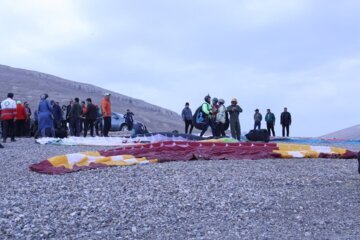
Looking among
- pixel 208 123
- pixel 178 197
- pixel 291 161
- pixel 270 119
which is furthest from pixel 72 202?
pixel 270 119

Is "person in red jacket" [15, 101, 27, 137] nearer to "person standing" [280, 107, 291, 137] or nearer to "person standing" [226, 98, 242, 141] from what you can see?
"person standing" [226, 98, 242, 141]

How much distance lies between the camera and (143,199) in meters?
8.02

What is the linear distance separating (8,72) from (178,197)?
64785 mm

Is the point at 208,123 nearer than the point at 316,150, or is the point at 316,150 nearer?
the point at 316,150

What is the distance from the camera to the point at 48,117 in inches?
736

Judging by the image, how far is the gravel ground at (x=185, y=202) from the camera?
6.42 meters

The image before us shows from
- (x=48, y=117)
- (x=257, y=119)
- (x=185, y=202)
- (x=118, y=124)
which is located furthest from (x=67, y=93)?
(x=185, y=202)

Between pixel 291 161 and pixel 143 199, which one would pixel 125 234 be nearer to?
pixel 143 199

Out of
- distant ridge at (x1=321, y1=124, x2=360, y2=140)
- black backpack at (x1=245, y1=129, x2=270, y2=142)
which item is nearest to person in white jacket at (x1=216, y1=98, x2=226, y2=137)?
black backpack at (x1=245, y1=129, x2=270, y2=142)

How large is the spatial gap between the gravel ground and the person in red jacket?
10.7 meters

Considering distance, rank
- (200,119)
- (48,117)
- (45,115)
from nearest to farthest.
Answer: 1. (45,115)
2. (48,117)
3. (200,119)

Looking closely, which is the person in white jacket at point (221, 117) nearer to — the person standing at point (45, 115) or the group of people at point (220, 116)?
the group of people at point (220, 116)

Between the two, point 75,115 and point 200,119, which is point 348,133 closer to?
point 200,119

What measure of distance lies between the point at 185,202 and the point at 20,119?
16116 millimetres
